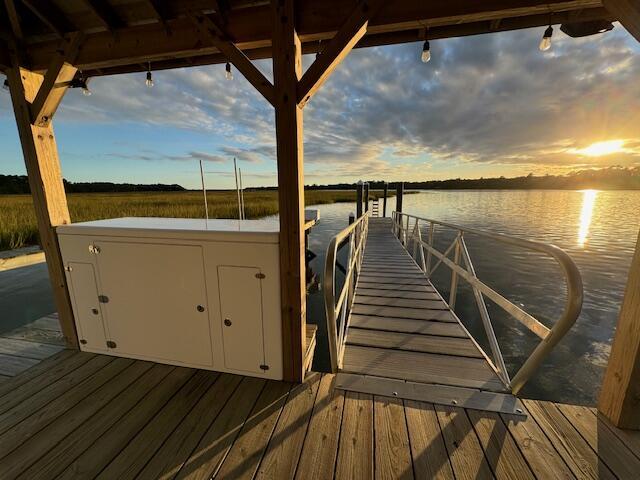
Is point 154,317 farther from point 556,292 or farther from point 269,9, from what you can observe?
point 556,292

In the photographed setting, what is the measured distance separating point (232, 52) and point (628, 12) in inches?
85.9

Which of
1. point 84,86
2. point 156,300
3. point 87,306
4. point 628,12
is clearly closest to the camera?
point 628,12

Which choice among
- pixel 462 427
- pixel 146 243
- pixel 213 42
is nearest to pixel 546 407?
pixel 462 427

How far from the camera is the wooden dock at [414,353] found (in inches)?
68.4

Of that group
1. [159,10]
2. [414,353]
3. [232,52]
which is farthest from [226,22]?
[414,353]

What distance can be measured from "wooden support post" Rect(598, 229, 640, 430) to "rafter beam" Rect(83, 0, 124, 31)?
3.69 m

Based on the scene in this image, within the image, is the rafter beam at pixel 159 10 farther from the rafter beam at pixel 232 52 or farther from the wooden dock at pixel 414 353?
the wooden dock at pixel 414 353

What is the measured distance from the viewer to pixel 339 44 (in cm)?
145

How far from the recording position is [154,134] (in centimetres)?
492

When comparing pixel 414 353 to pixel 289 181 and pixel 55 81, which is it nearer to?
pixel 289 181

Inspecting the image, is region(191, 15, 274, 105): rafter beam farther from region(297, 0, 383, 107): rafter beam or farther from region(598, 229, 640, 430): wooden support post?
region(598, 229, 640, 430): wooden support post

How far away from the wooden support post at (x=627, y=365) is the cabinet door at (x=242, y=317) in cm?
229

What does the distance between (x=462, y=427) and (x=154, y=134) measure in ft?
21.0

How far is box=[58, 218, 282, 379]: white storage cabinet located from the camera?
1.81 m
